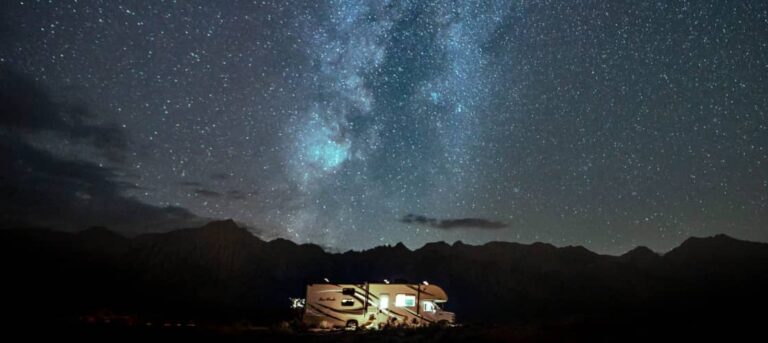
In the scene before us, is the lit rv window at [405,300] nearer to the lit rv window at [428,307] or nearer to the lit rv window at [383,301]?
the lit rv window at [383,301]

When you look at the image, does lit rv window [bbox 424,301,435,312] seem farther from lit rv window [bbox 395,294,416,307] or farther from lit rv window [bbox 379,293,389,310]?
lit rv window [bbox 379,293,389,310]

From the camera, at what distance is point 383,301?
87.6ft

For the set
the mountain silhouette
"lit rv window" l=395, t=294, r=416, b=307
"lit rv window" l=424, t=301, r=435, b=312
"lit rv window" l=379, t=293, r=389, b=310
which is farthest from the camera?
the mountain silhouette

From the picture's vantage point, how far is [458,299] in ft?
316

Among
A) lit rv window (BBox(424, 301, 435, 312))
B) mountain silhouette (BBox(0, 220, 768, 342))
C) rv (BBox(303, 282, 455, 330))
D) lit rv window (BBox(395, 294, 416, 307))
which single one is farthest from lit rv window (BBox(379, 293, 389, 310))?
mountain silhouette (BBox(0, 220, 768, 342))

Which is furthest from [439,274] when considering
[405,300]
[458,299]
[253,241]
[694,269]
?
[405,300]

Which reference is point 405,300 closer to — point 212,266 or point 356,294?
point 356,294

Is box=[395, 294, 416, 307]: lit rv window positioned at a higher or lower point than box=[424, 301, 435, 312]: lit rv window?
higher

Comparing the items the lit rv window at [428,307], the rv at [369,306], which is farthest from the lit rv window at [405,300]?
the lit rv window at [428,307]

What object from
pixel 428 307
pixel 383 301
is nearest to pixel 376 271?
pixel 428 307

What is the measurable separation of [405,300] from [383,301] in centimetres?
128

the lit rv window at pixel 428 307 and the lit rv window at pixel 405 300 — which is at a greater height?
the lit rv window at pixel 405 300

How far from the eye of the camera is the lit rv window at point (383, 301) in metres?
26.6

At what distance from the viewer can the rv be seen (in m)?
26.4
